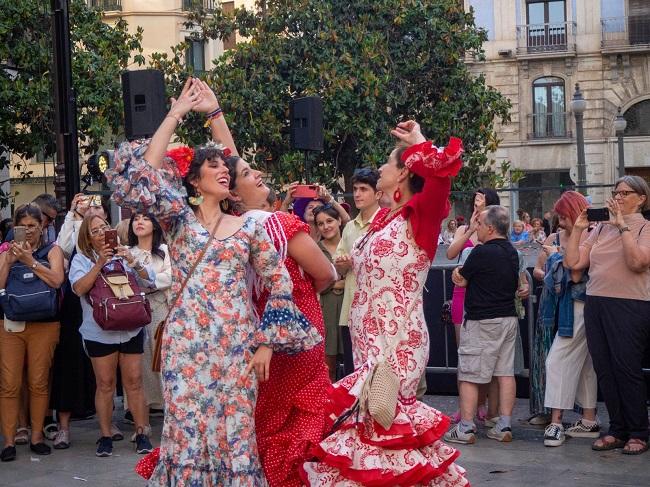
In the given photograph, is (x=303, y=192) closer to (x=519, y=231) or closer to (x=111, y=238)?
(x=111, y=238)

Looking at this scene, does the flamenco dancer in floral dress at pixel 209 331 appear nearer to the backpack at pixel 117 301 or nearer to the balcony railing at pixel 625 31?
the backpack at pixel 117 301

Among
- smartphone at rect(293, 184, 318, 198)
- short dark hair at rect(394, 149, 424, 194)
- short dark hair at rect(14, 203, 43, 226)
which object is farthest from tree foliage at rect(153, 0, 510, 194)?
short dark hair at rect(394, 149, 424, 194)

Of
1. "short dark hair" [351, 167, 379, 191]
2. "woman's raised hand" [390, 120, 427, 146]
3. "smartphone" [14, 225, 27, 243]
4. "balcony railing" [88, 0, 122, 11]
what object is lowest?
"smartphone" [14, 225, 27, 243]

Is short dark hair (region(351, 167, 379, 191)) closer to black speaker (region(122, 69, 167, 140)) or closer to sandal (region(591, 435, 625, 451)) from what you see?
sandal (region(591, 435, 625, 451))

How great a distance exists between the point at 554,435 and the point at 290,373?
3608mm

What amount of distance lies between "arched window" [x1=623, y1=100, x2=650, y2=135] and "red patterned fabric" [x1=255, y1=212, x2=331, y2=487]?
38.5m

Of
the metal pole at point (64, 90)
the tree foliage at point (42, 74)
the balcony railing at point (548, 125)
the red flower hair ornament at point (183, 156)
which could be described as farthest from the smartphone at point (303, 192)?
the balcony railing at point (548, 125)

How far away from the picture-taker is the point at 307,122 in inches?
476

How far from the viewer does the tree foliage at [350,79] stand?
2788cm

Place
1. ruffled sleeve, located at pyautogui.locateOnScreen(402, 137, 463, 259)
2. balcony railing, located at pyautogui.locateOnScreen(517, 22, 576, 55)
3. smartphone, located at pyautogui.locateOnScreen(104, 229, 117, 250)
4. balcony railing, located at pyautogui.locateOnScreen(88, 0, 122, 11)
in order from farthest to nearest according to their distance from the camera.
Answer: balcony railing, located at pyautogui.locateOnScreen(517, 22, 576, 55)
balcony railing, located at pyautogui.locateOnScreen(88, 0, 122, 11)
smartphone, located at pyautogui.locateOnScreen(104, 229, 117, 250)
ruffled sleeve, located at pyautogui.locateOnScreen(402, 137, 463, 259)

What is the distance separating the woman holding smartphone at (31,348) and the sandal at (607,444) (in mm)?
4041

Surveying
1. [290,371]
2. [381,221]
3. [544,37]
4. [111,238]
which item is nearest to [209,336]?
[290,371]

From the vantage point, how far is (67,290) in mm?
9125

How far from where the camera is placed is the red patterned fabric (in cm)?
544
